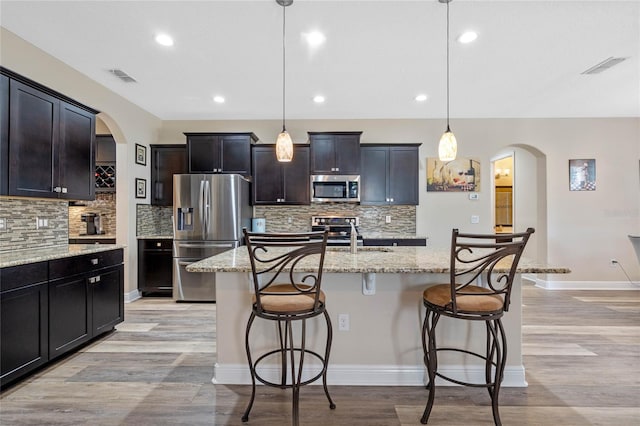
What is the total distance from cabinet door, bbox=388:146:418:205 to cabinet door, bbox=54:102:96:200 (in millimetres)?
3747

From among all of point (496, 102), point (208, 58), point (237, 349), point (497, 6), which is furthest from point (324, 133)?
point (237, 349)

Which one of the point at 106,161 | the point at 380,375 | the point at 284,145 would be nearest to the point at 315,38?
the point at 284,145

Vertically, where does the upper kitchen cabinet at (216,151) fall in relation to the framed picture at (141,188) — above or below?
above

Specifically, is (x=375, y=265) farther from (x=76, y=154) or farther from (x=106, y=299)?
(x=76, y=154)

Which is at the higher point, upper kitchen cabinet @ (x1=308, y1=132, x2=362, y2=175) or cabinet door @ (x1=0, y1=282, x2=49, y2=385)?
upper kitchen cabinet @ (x1=308, y1=132, x2=362, y2=175)

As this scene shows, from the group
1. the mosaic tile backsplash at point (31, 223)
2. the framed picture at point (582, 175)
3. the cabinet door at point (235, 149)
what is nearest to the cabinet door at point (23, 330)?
the mosaic tile backsplash at point (31, 223)

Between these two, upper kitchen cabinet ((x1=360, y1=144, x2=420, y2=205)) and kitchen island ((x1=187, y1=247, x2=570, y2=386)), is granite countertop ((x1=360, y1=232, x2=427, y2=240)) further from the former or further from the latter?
kitchen island ((x1=187, y1=247, x2=570, y2=386))

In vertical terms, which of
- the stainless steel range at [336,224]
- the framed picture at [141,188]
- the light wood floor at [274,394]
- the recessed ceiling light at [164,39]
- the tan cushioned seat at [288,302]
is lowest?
the light wood floor at [274,394]

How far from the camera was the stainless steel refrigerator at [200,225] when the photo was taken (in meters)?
4.36

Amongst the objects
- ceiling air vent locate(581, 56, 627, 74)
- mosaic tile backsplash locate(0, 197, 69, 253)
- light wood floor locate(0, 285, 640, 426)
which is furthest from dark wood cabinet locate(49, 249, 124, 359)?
ceiling air vent locate(581, 56, 627, 74)

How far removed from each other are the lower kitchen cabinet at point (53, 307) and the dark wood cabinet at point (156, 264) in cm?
130

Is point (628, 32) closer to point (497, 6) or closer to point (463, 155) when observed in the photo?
point (497, 6)

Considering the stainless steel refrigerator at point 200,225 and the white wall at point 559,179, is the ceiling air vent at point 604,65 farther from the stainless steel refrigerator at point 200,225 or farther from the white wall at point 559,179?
the stainless steel refrigerator at point 200,225

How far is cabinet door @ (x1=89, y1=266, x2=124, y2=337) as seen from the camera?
9.75 ft
